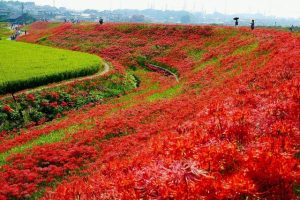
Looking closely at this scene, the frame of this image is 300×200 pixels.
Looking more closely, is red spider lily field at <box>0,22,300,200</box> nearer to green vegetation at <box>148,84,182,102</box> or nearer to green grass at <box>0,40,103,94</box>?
green vegetation at <box>148,84,182,102</box>

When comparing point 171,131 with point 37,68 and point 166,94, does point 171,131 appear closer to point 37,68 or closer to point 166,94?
point 166,94

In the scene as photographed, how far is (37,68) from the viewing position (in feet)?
127

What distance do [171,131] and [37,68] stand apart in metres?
26.2

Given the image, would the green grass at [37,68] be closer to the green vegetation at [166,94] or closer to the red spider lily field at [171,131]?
the red spider lily field at [171,131]

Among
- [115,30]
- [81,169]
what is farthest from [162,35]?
[81,169]

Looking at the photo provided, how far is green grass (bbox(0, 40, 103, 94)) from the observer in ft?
109

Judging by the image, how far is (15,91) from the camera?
32.5 meters

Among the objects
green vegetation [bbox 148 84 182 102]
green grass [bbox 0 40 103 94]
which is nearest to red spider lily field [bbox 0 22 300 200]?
green vegetation [bbox 148 84 182 102]

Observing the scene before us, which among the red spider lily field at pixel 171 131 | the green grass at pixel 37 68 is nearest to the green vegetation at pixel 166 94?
the red spider lily field at pixel 171 131

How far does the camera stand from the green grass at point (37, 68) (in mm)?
33191

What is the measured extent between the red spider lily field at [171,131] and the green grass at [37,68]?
6.03ft

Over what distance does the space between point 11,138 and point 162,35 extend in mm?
41826

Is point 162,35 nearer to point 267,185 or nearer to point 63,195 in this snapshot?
point 63,195

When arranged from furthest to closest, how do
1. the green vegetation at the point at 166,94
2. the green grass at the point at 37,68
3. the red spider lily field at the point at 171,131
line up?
the green grass at the point at 37,68 → the green vegetation at the point at 166,94 → the red spider lily field at the point at 171,131
